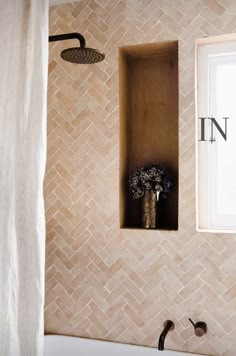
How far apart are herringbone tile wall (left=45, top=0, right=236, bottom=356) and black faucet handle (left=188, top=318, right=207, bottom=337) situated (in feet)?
0.15

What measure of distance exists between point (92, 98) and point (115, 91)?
143mm

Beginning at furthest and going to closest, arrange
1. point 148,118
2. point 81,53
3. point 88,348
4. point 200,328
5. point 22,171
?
A: point 148,118
point 88,348
point 200,328
point 81,53
point 22,171

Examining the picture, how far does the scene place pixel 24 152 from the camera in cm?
108

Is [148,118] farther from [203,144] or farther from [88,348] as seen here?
[88,348]

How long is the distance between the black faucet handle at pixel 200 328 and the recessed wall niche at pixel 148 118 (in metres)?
0.56

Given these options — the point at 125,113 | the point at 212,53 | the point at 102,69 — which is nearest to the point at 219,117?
the point at 212,53

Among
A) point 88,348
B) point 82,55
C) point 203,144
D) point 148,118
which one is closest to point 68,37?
point 82,55

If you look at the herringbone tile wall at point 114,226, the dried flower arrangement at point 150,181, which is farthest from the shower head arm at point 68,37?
the dried flower arrangement at point 150,181

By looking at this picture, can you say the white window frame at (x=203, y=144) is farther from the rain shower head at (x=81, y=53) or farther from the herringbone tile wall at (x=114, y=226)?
the rain shower head at (x=81, y=53)

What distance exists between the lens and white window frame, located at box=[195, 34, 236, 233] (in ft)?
7.13

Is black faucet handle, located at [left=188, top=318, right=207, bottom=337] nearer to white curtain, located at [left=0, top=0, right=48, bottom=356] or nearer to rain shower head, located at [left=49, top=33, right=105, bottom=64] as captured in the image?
white curtain, located at [left=0, top=0, right=48, bottom=356]

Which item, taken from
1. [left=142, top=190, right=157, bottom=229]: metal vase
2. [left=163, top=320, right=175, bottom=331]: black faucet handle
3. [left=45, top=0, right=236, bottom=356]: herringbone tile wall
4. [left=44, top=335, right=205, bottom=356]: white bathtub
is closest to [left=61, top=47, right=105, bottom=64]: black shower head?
[left=45, top=0, right=236, bottom=356]: herringbone tile wall

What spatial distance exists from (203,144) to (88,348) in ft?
4.28

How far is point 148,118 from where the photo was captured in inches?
95.5
